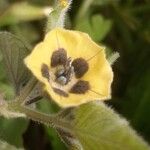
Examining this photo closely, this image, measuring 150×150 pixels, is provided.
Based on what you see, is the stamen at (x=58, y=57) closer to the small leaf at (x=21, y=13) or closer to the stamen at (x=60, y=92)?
the stamen at (x=60, y=92)

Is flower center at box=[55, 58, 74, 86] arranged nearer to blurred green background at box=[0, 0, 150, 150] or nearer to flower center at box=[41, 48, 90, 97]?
flower center at box=[41, 48, 90, 97]

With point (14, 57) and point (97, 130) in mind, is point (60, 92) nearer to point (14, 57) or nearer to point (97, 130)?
point (97, 130)

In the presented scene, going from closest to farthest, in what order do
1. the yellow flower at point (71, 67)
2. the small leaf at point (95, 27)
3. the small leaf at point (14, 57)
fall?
the yellow flower at point (71, 67), the small leaf at point (14, 57), the small leaf at point (95, 27)

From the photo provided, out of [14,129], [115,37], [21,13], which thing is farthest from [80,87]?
[115,37]

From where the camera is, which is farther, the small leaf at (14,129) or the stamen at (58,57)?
the small leaf at (14,129)

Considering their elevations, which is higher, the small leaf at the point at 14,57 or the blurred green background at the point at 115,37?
the small leaf at the point at 14,57

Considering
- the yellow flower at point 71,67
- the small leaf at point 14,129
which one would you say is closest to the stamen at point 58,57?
the yellow flower at point 71,67

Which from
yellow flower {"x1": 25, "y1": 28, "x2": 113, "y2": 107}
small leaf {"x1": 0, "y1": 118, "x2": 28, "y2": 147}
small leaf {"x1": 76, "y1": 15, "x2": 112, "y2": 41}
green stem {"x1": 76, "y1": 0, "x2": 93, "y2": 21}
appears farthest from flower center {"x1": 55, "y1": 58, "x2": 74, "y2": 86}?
green stem {"x1": 76, "y1": 0, "x2": 93, "y2": 21}
